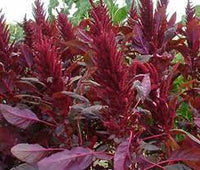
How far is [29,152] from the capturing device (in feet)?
2.76

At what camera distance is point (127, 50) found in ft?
3.87

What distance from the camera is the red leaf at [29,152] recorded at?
83 centimetres

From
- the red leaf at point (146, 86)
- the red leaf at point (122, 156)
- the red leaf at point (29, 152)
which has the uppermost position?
the red leaf at point (146, 86)

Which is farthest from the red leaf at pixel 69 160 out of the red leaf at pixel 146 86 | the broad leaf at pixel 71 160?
the red leaf at pixel 146 86

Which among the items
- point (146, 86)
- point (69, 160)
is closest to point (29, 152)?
point (69, 160)

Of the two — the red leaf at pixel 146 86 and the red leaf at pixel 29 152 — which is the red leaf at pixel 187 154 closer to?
the red leaf at pixel 146 86

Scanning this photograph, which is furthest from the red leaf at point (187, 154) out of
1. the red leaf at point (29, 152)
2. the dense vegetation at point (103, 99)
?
the red leaf at point (29, 152)

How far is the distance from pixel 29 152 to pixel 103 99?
174 millimetres

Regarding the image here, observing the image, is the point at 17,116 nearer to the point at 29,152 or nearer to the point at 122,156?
the point at 29,152

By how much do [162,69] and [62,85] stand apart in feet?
0.84

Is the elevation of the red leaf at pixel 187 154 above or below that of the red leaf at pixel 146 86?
below

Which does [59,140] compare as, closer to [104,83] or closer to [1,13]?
[104,83]

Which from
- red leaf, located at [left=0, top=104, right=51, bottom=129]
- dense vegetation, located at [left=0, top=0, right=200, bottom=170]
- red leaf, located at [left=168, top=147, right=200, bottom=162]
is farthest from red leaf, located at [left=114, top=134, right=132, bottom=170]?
red leaf, located at [left=0, top=104, right=51, bottom=129]

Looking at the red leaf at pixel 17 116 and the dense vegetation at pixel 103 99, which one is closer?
the dense vegetation at pixel 103 99
